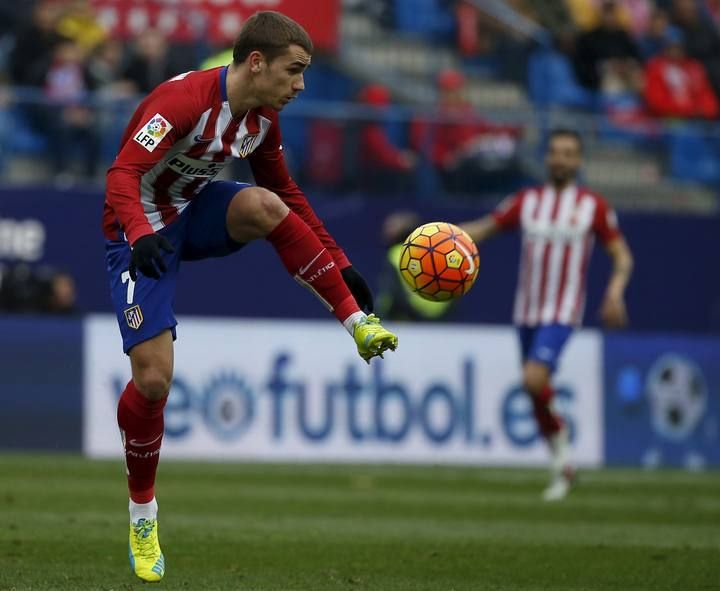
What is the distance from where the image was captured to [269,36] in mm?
6754

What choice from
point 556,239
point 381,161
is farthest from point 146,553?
point 381,161

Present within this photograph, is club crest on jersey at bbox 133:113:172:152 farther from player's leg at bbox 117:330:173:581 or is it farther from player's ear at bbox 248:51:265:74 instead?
player's leg at bbox 117:330:173:581

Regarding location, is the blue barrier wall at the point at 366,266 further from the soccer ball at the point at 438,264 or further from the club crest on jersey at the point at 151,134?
the club crest on jersey at the point at 151,134

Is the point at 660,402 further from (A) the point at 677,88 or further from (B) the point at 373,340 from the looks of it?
(B) the point at 373,340

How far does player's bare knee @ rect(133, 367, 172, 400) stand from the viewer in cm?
669

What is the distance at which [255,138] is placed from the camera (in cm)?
704

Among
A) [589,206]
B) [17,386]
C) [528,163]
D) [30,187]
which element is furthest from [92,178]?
[589,206]

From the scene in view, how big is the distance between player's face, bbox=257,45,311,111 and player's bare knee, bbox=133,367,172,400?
1.26m

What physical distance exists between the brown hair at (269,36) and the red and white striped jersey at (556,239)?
5.69 metres

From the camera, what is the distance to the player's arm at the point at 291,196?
7336 millimetres

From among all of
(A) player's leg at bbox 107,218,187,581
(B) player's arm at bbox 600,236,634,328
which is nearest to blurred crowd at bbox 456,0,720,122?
(B) player's arm at bbox 600,236,634,328

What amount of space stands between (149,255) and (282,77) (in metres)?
1.12

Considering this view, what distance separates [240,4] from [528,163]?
12.2ft

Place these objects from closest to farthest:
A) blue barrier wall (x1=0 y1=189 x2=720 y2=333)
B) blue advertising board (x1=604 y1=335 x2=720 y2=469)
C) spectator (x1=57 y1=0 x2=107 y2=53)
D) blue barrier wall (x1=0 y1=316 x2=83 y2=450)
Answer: blue barrier wall (x1=0 y1=316 x2=83 y2=450) < blue advertising board (x1=604 y1=335 x2=720 y2=469) < blue barrier wall (x1=0 y1=189 x2=720 y2=333) < spectator (x1=57 y1=0 x2=107 y2=53)
